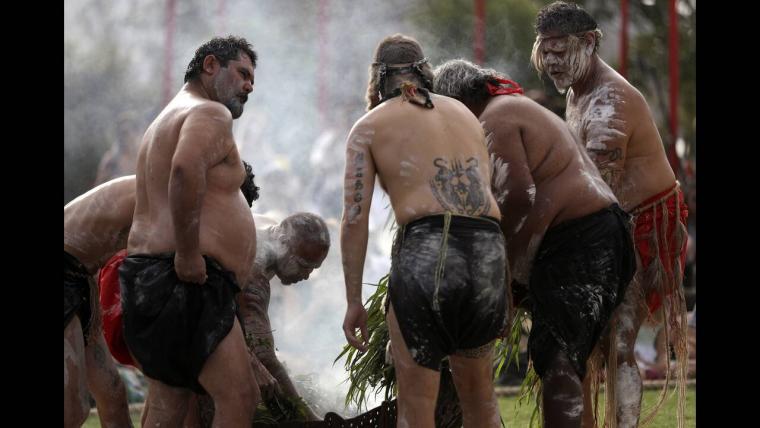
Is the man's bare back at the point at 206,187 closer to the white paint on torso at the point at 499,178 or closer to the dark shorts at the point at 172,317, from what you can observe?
the dark shorts at the point at 172,317

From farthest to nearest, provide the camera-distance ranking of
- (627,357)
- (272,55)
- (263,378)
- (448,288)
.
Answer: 1. (272,55)
2. (627,357)
3. (263,378)
4. (448,288)

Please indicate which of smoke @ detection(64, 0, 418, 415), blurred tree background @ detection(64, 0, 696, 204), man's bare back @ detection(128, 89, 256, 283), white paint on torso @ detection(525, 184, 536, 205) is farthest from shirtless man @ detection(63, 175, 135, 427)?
blurred tree background @ detection(64, 0, 696, 204)

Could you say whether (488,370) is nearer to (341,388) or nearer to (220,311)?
(220,311)

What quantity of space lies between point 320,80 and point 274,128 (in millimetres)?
726

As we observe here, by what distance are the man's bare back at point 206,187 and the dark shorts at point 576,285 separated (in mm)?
1141

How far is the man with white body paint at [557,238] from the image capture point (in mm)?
4062

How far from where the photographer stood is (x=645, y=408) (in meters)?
6.39

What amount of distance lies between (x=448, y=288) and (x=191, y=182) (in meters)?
0.95

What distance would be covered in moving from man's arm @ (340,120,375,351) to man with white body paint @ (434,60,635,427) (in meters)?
0.59

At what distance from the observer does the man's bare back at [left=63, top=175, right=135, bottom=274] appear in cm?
447

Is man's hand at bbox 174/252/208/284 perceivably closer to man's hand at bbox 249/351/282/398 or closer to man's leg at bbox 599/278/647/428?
man's hand at bbox 249/351/282/398

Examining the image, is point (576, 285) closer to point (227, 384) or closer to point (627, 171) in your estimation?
point (627, 171)

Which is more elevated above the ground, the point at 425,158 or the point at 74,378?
the point at 425,158

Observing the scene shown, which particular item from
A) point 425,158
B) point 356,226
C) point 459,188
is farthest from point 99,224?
point 459,188
